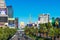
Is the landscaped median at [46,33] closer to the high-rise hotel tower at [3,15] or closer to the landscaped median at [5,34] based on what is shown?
the landscaped median at [5,34]

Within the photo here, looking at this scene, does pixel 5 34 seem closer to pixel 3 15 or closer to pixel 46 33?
pixel 46 33

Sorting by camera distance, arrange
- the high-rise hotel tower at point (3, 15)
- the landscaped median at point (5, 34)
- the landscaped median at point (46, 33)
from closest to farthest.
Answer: the landscaped median at point (5, 34) → the landscaped median at point (46, 33) → the high-rise hotel tower at point (3, 15)

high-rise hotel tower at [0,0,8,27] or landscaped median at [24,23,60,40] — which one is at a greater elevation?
high-rise hotel tower at [0,0,8,27]

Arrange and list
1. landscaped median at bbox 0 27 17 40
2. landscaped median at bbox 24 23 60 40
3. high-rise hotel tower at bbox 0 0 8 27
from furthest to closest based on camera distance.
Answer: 1. high-rise hotel tower at bbox 0 0 8 27
2. landscaped median at bbox 24 23 60 40
3. landscaped median at bbox 0 27 17 40

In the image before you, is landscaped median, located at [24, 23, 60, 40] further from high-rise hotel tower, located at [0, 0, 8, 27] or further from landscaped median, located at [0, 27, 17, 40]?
high-rise hotel tower, located at [0, 0, 8, 27]

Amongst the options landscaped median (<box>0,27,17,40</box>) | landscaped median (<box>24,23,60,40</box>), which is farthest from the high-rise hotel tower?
landscaped median (<box>0,27,17,40</box>)

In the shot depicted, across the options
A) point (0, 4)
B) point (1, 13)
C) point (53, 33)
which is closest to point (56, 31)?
point (53, 33)

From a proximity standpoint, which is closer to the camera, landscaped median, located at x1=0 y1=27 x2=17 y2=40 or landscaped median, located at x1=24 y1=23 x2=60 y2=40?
landscaped median, located at x1=0 y1=27 x2=17 y2=40

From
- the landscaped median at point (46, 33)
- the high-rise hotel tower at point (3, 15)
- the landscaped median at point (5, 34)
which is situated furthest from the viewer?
the high-rise hotel tower at point (3, 15)

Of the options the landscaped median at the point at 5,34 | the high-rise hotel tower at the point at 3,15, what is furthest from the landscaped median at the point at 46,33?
the high-rise hotel tower at the point at 3,15

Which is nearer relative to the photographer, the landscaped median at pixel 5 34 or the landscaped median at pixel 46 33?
the landscaped median at pixel 5 34

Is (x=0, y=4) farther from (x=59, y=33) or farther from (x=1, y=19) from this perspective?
(x=59, y=33)
